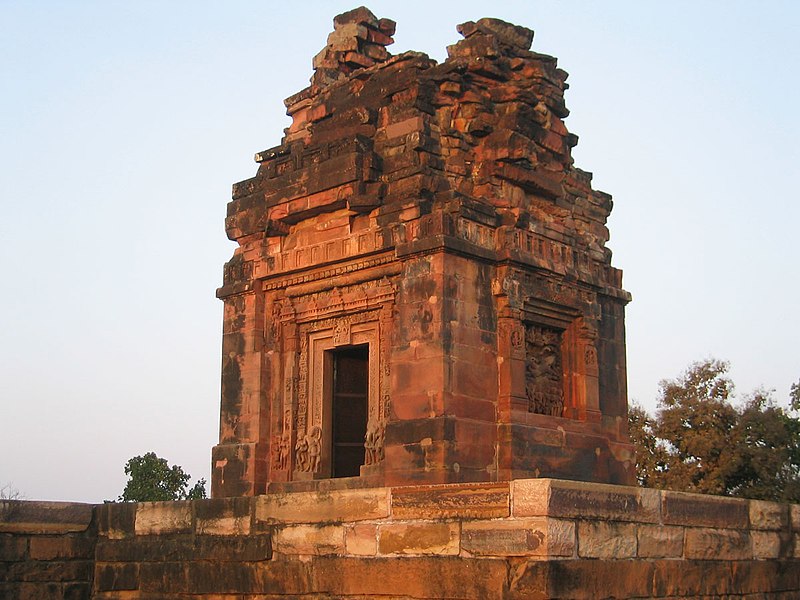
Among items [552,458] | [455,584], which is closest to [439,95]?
[552,458]

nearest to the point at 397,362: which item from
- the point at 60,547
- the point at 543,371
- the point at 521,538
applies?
the point at 543,371

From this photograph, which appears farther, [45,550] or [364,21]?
[364,21]

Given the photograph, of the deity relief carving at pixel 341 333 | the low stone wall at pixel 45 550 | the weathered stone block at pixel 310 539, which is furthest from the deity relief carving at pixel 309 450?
the weathered stone block at pixel 310 539

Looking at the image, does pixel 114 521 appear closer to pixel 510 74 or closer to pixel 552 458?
pixel 552 458

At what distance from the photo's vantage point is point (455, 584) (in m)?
8.23

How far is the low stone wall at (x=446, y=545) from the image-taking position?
7906 millimetres

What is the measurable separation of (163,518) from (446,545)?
12.5 feet

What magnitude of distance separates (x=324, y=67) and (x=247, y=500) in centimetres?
730

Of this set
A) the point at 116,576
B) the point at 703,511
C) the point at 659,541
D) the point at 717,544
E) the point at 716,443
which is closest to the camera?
the point at 659,541

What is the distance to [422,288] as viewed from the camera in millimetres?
12555

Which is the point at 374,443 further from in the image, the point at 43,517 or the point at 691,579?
the point at 691,579

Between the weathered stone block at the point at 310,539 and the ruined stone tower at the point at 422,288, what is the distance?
8.41ft

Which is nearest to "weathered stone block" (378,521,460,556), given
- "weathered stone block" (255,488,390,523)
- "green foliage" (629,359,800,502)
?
"weathered stone block" (255,488,390,523)

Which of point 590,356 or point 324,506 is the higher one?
point 590,356
